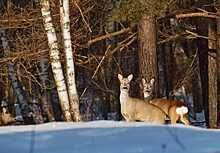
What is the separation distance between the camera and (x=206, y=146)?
221 inches

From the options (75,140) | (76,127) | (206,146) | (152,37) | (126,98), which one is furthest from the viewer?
(152,37)

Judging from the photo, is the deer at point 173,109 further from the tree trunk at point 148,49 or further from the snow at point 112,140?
the snow at point 112,140

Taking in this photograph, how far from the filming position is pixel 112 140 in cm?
609

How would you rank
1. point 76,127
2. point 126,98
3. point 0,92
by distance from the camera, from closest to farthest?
point 76,127
point 126,98
point 0,92

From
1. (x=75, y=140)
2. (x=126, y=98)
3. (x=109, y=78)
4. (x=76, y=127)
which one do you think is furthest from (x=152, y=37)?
(x=109, y=78)

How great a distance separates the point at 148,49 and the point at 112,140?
8426mm

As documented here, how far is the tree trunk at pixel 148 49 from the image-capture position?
14.4m

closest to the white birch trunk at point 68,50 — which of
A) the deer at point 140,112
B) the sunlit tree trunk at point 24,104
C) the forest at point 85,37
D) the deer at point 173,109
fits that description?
the forest at point 85,37

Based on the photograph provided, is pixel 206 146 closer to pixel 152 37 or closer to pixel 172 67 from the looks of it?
pixel 152 37

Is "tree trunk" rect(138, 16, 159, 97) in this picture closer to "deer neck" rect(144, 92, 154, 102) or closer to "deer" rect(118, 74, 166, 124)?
"deer neck" rect(144, 92, 154, 102)

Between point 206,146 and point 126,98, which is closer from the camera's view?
point 206,146

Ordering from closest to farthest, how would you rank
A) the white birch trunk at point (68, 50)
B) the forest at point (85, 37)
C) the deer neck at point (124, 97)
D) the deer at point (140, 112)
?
the deer at point (140, 112) → the deer neck at point (124, 97) → the white birch trunk at point (68, 50) → the forest at point (85, 37)

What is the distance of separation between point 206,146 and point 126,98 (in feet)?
19.7

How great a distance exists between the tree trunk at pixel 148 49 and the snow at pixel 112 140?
715 centimetres
